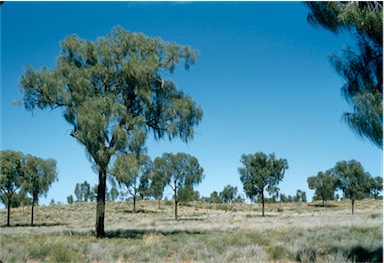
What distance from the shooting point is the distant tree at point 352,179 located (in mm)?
49531

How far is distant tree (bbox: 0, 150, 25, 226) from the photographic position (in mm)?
32188

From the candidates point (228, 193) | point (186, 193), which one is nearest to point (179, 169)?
point (186, 193)

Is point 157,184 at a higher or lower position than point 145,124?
lower

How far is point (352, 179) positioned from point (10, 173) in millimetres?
42974

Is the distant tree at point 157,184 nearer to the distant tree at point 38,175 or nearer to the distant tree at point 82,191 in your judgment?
the distant tree at point 38,175

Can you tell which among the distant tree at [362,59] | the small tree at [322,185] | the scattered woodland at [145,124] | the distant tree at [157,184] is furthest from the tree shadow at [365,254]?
the small tree at [322,185]

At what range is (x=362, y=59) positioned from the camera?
948cm

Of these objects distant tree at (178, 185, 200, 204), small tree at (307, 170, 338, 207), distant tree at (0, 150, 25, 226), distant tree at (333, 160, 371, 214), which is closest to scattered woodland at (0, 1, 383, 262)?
distant tree at (0, 150, 25, 226)

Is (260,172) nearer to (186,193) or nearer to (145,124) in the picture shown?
(186,193)

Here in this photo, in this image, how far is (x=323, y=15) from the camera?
952cm

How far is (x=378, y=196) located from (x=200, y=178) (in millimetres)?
80334

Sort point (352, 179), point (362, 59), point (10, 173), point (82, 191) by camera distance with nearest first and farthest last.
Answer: point (362, 59) → point (10, 173) → point (352, 179) → point (82, 191)

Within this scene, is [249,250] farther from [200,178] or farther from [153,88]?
[200,178]

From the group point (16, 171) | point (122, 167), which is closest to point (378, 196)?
point (16, 171)
